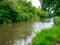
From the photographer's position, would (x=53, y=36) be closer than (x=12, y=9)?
Yes

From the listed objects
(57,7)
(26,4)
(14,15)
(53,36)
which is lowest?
(53,36)

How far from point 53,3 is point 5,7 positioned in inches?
1078

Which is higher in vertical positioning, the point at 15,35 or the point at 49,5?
the point at 49,5

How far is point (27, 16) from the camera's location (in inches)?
2290

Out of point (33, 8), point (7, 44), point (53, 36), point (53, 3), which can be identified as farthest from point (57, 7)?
point (33, 8)

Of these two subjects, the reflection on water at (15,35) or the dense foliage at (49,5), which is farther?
the dense foliage at (49,5)

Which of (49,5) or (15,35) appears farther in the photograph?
(15,35)

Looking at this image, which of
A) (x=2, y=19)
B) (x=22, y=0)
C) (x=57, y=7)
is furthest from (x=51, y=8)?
(x=22, y=0)

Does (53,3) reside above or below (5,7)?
below

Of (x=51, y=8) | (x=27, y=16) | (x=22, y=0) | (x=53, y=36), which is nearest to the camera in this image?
(x=53, y=36)

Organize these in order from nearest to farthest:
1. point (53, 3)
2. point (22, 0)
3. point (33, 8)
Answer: point (53, 3) → point (22, 0) → point (33, 8)

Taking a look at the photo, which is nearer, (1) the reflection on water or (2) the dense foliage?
(1) the reflection on water

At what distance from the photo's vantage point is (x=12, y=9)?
156 ft

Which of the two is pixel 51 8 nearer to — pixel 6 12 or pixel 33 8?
pixel 6 12
